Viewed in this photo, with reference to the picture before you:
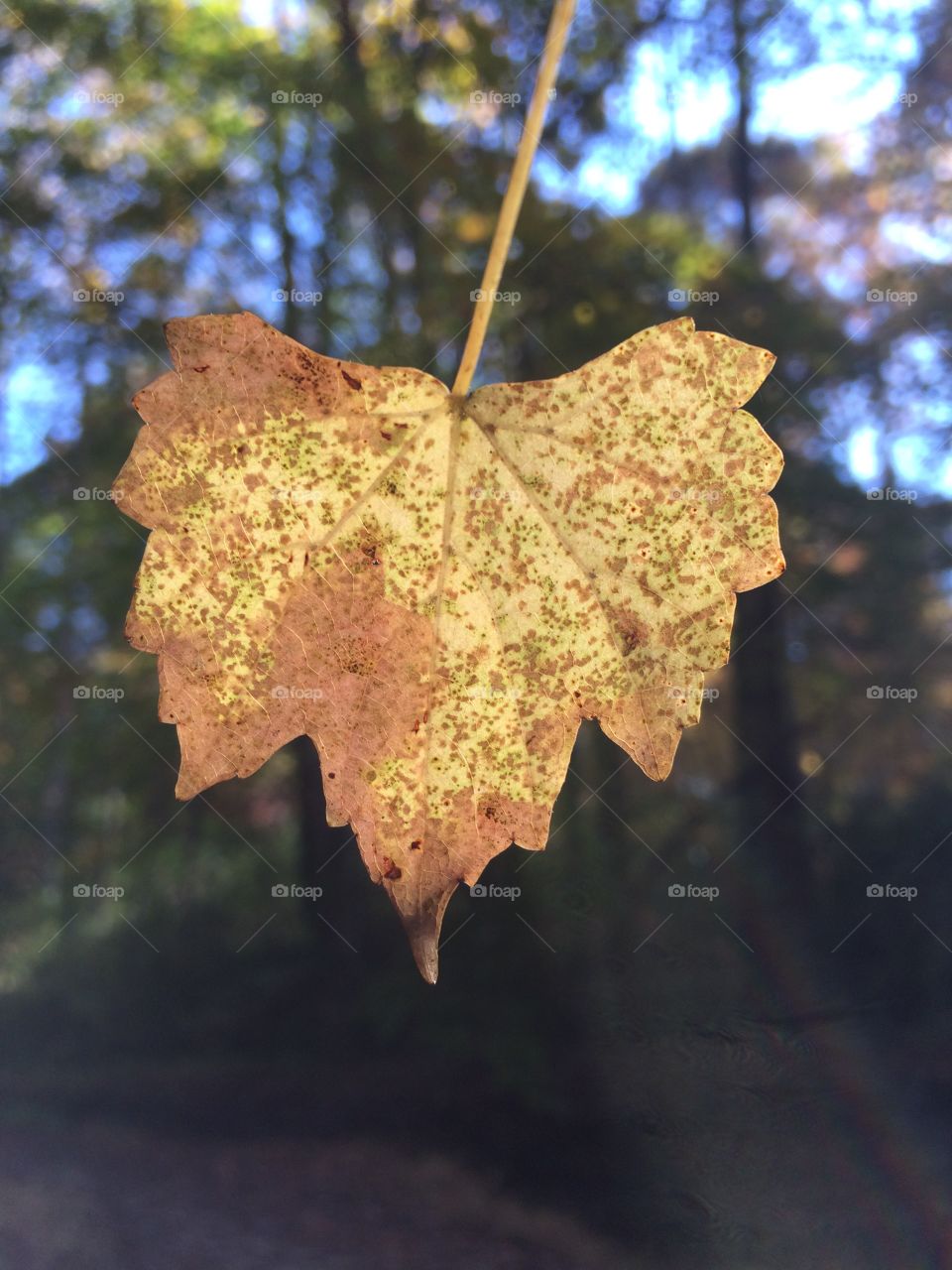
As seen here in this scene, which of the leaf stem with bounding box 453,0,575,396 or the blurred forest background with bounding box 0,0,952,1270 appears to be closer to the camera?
the leaf stem with bounding box 453,0,575,396

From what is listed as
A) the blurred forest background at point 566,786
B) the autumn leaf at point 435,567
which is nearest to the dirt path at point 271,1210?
the blurred forest background at point 566,786

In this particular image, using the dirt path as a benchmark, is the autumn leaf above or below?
above

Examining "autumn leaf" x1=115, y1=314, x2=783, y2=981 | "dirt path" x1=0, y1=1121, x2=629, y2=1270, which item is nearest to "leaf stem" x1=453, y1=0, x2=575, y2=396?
"autumn leaf" x1=115, y1=314, x2=783, y2=981

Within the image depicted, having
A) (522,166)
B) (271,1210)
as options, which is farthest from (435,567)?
(271,1210)

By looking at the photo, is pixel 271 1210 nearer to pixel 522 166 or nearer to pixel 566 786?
pixel 566 786

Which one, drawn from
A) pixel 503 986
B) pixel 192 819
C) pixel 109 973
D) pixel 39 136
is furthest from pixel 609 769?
pixel 39 136

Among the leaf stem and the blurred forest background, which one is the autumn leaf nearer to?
the leaf stem
